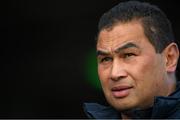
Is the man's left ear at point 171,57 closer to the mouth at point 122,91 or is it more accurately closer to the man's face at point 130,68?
the man's face at point 130,68

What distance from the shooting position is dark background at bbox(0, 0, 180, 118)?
470 centimetres


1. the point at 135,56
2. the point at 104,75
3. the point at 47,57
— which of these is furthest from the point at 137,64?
the point at 47,57

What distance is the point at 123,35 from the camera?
2.02m

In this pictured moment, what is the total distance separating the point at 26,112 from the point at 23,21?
3.31 feet

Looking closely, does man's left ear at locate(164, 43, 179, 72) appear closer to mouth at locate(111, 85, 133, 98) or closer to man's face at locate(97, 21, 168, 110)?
man's face at locate(97, 21, 168, 110)

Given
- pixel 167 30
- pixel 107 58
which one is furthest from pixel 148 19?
pixel 107 58

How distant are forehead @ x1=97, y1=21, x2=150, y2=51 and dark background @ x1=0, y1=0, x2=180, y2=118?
101 inches

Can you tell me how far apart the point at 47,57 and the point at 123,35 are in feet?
9.91

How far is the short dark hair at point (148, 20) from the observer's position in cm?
203

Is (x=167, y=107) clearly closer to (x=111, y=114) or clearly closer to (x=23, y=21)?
(x=111, y=114)

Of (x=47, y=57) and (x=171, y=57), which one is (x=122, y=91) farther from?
(x=47, y=57)

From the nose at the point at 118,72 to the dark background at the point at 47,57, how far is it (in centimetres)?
268

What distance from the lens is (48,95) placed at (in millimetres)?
5102

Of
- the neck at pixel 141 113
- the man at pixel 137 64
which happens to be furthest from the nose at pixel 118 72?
the neck at pixel 141 113
